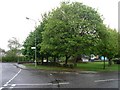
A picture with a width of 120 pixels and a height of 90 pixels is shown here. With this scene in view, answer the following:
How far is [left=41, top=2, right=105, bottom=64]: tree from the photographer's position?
119 ft

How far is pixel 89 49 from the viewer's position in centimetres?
3603

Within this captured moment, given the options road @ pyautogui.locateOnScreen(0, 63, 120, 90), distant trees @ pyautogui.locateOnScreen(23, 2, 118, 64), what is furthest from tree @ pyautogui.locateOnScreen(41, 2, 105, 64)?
road @ pyautogui.locateOnScreen(0, 63, 120, 90)

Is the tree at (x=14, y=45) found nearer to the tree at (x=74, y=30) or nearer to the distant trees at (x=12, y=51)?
the distant trees at (x=12, y=51)

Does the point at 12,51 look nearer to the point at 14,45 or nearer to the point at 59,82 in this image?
the point at 14,45

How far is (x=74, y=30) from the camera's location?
37.0m

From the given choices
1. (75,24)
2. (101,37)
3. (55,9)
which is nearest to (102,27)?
(101,37)

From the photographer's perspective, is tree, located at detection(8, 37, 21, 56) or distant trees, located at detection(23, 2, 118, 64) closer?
distant trees, located at detection(23, 2, 118, 64)

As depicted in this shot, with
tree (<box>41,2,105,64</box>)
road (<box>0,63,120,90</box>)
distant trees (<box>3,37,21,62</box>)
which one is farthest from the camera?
distant trees (<box>3,37,21,62</box>)

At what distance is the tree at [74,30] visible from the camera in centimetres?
3616

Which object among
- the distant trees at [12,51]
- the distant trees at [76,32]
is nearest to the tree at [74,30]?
the distant trees at [76,32]

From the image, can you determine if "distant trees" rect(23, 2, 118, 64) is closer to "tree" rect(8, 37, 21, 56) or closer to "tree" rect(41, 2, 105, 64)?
"tree" rect(41, 2, 105, 64)

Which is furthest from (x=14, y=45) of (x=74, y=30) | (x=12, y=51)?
(x=74, y=30)

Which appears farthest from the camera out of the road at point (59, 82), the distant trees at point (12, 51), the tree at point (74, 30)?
the distant trees at point (12, 51)

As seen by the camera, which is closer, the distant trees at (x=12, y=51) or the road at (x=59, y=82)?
the road at (x=59, y=82)
